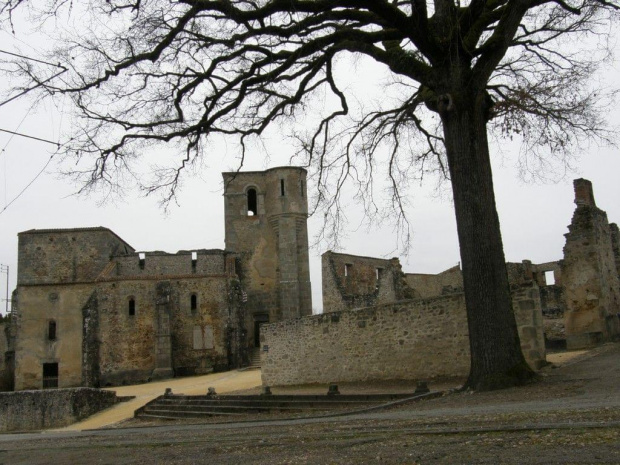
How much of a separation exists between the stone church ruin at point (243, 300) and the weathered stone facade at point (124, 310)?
0.06m

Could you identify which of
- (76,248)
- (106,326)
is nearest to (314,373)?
(106,326)

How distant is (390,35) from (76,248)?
32793 millimetres

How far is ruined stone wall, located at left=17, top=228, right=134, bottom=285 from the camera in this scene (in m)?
40.2

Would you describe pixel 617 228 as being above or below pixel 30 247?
below

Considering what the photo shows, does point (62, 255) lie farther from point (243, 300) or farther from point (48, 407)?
point (48, 407)

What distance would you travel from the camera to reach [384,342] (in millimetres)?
18094

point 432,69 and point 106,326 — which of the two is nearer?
point 432,69

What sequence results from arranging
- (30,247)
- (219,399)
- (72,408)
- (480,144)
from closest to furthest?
(480,144) → (219,399) → (72,408) → (30,247)

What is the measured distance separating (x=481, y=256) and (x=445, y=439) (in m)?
5.83

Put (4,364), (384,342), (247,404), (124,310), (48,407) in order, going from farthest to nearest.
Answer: (4,364), (124,310), (48,407), (384,342), (247,404)

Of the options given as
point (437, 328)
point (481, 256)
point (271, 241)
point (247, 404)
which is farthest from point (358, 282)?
point (481, 256)

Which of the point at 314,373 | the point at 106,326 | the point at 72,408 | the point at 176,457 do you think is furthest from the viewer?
the point at 106,326

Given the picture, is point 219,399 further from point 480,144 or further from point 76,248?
point 76,248

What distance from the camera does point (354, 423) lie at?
29.8ft
